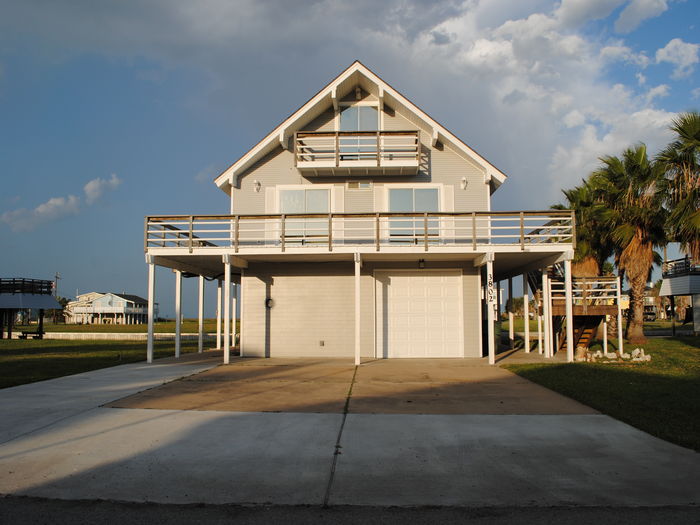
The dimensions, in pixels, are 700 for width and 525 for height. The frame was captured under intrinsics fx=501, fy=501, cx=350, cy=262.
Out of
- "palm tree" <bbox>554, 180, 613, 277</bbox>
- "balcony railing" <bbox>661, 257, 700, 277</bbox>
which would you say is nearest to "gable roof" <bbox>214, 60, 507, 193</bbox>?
"palm tree" <bbox>554, 180, 613, 277</bbox>

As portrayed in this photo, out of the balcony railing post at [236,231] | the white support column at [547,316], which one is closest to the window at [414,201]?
the white support column at [547,316]

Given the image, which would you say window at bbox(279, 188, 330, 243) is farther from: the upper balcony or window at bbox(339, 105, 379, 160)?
window at bbox(339, 105, 379, 160)

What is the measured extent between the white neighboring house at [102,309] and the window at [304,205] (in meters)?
91.1

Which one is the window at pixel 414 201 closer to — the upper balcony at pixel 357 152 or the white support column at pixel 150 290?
the upper balcony at pixel 357 152

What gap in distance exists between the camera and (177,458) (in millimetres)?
6090

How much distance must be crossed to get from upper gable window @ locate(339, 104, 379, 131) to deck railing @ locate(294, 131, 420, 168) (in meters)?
0.55

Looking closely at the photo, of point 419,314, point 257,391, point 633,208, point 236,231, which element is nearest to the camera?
point 257,391

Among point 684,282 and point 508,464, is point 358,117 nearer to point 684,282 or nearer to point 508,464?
point 508,464

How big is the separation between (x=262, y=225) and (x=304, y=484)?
1343 cm

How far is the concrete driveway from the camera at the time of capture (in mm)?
5074

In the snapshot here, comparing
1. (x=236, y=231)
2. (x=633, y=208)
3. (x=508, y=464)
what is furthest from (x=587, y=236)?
(x=508, y=464)

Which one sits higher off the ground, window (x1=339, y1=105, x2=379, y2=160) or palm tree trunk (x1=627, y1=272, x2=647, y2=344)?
window (x1=339, y1=105, x2=379, y2=160)

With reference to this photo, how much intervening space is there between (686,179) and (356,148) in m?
11.4

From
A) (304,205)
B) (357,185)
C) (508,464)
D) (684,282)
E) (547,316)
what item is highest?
(357,185)
